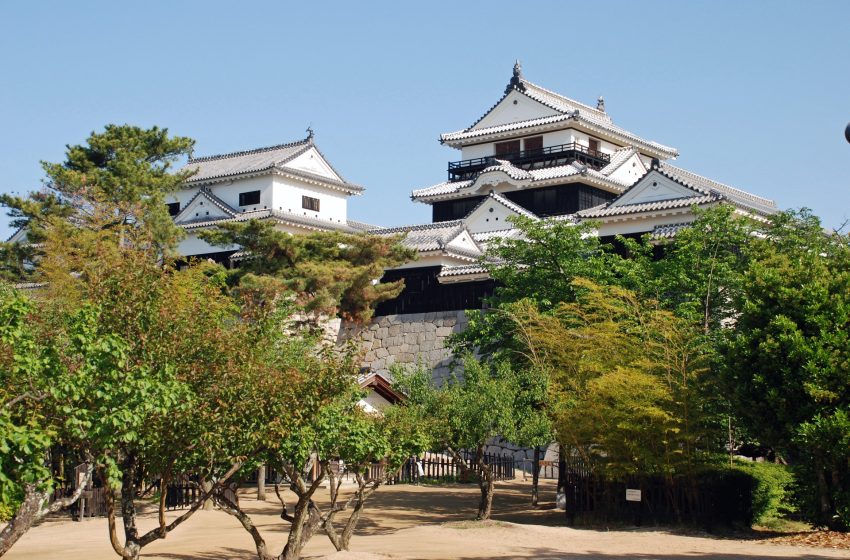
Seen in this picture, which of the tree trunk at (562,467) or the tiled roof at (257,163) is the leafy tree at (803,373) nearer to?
the tree trunk at (562,467)

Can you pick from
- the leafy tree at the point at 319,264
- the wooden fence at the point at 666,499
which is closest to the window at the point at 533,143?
the leafy tree at the point at 319,264

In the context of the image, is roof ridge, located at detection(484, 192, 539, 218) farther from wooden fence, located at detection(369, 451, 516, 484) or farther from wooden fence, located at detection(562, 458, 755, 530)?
wooden fence, located at detection(562, 458, 755, 530)

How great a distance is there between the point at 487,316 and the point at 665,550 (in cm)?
1119

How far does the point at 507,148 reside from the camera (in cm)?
5022

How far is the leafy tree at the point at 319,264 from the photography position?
33531mm

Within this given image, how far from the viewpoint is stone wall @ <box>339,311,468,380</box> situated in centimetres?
3812

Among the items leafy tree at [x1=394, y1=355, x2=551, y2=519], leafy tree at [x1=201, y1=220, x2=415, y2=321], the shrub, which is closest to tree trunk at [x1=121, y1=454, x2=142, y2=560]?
leafy tree at [x1=394, y1=355, x2=551, y2=519]

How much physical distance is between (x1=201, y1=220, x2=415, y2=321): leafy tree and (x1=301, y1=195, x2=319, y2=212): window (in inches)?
421

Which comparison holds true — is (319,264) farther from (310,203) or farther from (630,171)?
(630,171)

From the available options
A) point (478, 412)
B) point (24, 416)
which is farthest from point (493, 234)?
point (24, 416)

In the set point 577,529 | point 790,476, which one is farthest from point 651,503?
point 790,476

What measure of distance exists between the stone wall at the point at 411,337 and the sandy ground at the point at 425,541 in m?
12.0

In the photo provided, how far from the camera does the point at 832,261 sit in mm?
22281

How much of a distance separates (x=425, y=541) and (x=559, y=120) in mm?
29822
